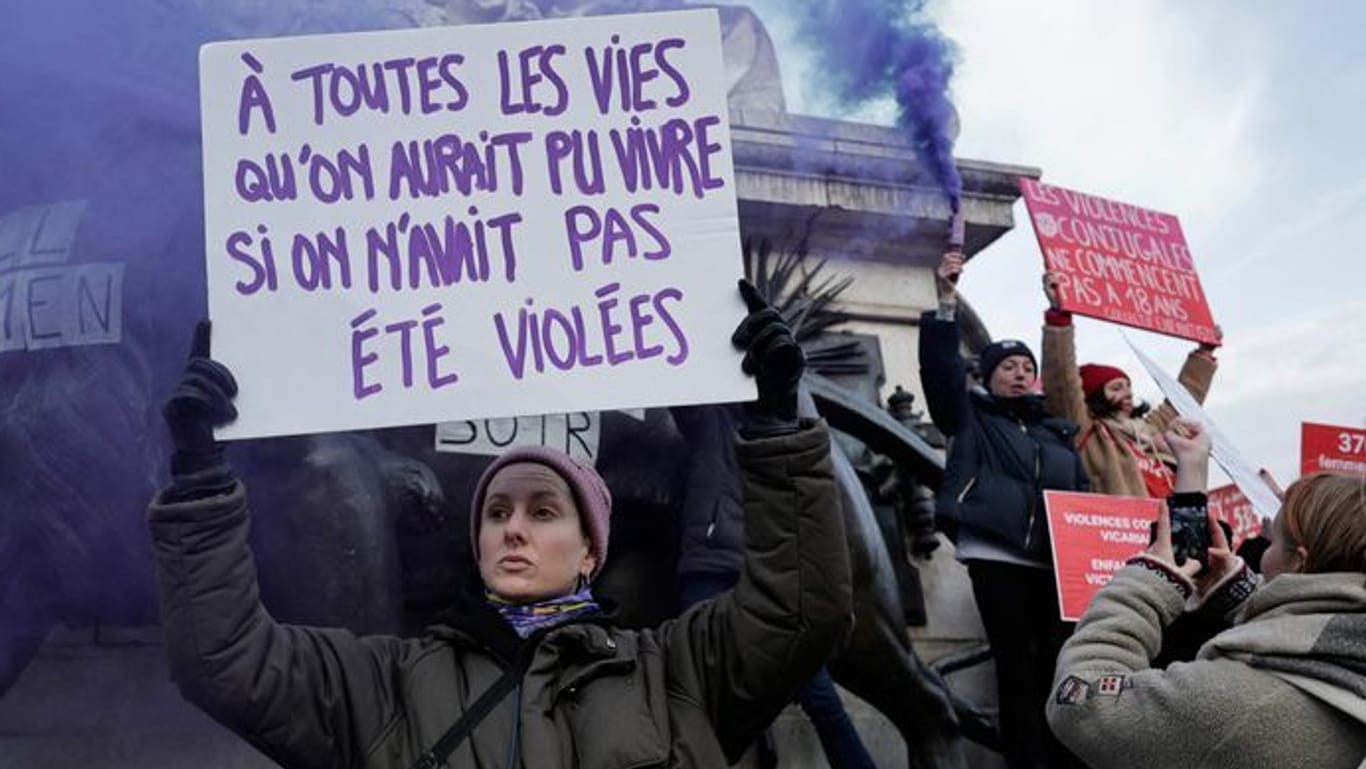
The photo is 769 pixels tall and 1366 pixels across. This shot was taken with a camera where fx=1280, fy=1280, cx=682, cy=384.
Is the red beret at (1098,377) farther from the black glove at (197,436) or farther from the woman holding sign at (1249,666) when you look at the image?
the black glove at (197,436)

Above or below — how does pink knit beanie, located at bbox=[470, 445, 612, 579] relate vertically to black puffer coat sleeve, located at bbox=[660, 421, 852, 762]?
above

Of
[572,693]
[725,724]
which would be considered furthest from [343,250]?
[725,724]

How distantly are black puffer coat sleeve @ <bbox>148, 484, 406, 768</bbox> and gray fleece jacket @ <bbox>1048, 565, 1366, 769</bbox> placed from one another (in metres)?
1.09

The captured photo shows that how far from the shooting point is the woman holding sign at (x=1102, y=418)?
513 centimetres

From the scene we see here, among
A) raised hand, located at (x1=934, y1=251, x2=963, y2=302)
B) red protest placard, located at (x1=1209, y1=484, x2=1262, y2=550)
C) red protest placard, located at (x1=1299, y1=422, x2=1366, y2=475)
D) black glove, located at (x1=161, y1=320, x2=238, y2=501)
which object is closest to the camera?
black glove, located at (x1=161, y1=320, x2=238, y2=501)

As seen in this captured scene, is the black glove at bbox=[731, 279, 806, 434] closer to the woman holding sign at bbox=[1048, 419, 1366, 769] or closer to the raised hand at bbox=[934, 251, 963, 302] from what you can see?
the woman holding sign at bbox=[1048, 419, 1366, 769]

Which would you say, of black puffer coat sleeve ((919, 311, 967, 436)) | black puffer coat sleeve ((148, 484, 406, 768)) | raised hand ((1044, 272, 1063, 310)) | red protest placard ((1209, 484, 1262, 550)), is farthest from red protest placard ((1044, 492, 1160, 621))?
red protest placard ((1209, 484, 1262, 550))

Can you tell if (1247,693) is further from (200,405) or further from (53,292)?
(53,292)

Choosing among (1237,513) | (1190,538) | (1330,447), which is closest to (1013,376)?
(1330,447)

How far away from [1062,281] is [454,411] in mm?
3886

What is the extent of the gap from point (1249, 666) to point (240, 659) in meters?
1.47

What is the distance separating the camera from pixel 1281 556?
81.5 inches

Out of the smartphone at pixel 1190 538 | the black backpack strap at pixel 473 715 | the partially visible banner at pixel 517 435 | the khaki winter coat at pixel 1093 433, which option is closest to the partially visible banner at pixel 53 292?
the partially visible banner at pixel 517 435

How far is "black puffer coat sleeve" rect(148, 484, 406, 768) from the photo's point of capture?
1.86m
